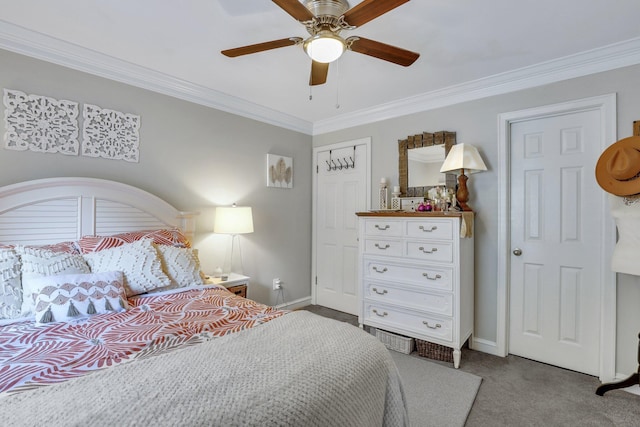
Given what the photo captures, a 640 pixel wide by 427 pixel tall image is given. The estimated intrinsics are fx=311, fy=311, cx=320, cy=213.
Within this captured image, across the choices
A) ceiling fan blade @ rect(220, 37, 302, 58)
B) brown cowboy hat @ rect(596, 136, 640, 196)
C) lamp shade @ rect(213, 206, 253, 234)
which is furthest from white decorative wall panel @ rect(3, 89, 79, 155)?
brown cowboy hat @ rect(596, 136, 640, 196)

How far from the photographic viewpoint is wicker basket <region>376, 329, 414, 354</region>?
9.04 feet

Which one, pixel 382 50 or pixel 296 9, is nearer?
pixel 296 9

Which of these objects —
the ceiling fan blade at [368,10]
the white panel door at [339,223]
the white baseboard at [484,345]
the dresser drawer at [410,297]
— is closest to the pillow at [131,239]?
the dresser drawer at [410,297]

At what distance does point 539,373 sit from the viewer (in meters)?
2.42

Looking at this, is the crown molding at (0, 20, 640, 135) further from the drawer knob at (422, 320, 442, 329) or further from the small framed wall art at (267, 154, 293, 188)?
the drawer knob at (422, 320, 442, 329)

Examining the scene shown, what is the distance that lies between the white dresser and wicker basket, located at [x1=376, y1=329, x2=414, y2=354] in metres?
0.09

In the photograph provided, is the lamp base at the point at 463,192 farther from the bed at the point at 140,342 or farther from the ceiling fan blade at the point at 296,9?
the ceiling fan blade at the point at 296,9

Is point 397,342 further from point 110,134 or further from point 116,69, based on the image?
point 116,69

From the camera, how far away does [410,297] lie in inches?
106

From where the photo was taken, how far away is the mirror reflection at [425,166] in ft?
10.0

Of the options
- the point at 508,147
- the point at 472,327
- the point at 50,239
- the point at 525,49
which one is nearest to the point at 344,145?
the point at 508,147

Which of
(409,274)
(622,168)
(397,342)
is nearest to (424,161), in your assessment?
(409,274)

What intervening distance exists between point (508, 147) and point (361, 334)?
226 centimetres

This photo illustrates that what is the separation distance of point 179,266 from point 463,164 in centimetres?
238
